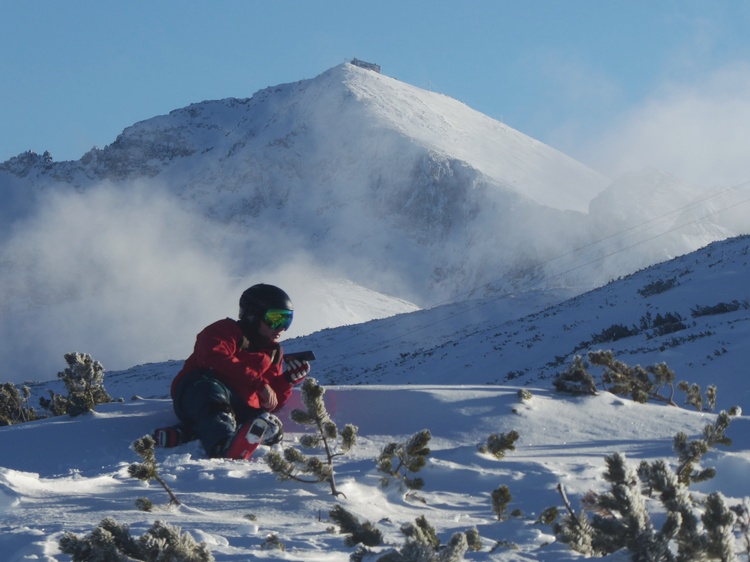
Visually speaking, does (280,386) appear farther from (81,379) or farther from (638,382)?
(638,382)

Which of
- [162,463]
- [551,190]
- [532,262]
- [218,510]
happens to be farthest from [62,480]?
[551,190]

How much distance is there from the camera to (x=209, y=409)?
5625mm

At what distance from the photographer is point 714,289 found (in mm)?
20359

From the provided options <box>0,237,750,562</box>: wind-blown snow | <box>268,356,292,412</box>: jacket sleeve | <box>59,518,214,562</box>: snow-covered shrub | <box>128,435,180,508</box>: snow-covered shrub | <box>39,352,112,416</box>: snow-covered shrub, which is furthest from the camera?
<box>39,352,112,416</box>: snow-covered shrub

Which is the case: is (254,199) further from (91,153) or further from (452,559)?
(452,559)

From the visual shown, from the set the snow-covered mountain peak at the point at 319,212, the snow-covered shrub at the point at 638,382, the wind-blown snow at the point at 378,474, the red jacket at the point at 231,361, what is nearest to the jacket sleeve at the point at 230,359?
the red jacket at the point at 231,361

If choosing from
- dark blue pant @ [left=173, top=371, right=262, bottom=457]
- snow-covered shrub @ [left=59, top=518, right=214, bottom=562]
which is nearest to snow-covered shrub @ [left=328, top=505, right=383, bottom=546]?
snow-covered shrub @ [left=59, top=518, right=214, bottom=562]

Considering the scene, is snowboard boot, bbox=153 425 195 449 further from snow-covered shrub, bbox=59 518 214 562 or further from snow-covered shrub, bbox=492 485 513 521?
snow-covered shrub, bbox=59 518 214 562

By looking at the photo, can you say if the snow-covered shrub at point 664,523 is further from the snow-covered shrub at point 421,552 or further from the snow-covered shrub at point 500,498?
the snow-covered shrub at point 500,498

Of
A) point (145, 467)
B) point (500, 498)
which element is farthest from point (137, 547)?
point (500, 498)

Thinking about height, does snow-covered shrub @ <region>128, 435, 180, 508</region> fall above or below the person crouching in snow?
below

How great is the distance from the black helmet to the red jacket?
17cm

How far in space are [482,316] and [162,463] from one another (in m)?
30.1

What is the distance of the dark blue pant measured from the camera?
212 inches
